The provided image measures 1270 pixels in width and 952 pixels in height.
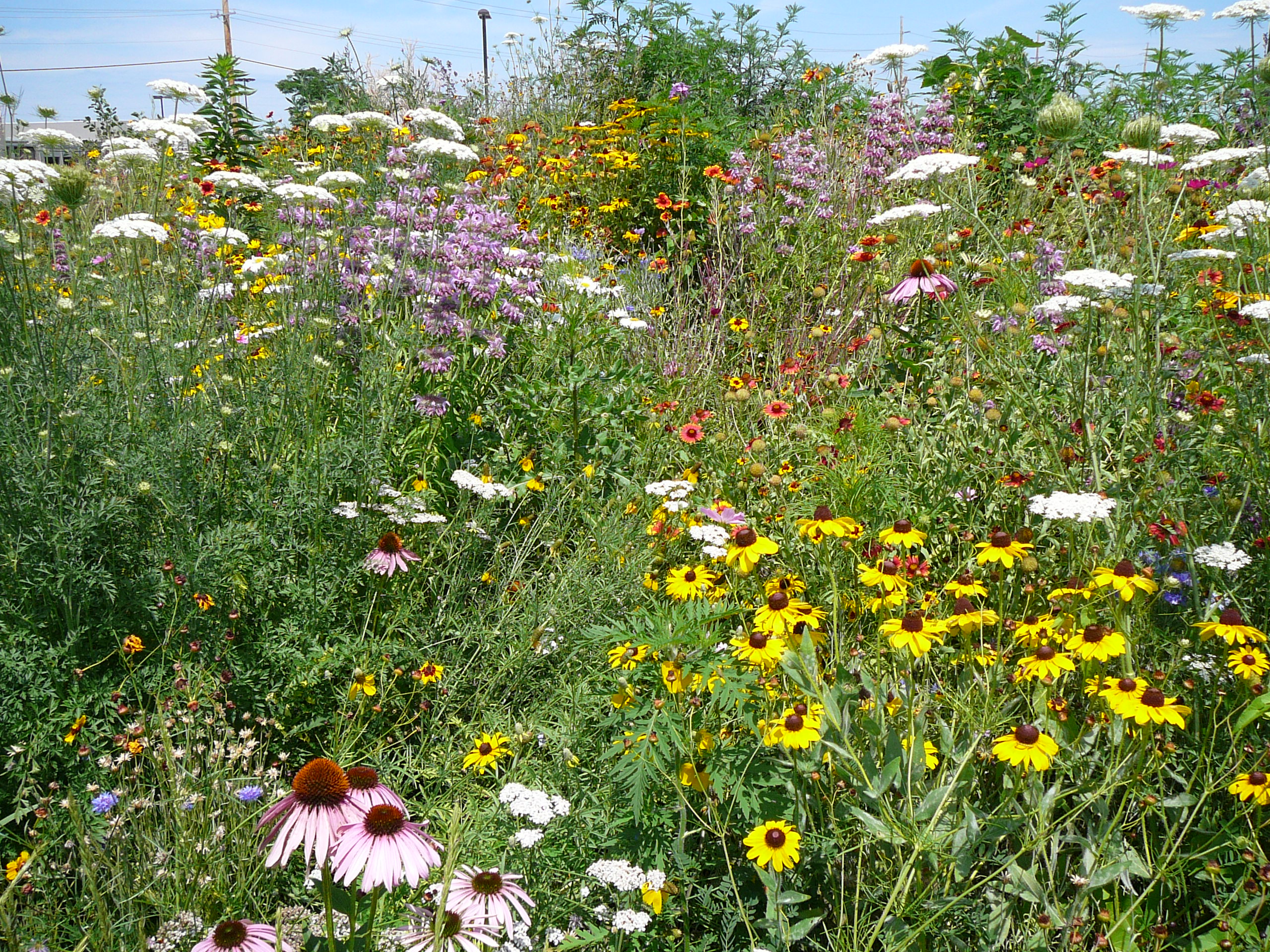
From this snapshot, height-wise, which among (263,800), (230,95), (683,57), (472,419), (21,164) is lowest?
(263,800)

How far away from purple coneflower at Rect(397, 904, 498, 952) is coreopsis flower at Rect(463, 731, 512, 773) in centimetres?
59

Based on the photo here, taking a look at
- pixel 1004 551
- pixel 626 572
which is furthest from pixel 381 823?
pixel 626 572

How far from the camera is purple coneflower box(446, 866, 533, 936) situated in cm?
121

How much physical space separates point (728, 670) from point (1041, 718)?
61 cm

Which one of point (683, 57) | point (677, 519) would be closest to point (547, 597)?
point (677, 519)

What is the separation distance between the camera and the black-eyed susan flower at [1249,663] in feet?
5.34

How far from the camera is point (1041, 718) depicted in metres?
1.67

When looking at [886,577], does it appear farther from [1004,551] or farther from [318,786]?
[318,786]

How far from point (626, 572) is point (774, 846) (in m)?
1.35

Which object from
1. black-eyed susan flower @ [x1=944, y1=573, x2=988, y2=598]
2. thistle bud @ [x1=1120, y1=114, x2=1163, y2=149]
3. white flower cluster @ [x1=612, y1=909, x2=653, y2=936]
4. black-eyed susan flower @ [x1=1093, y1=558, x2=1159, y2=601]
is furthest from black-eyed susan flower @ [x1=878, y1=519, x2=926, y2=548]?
thistle bud @ [x1=1120, y1=114, x2=1163, y2=149]

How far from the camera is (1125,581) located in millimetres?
1654

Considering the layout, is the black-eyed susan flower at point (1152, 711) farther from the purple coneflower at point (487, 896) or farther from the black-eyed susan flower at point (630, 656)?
the purple coneflower at point (487, 896)

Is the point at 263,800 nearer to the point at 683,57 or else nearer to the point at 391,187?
the point at 391,187

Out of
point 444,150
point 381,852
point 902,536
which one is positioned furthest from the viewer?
point 444,150
